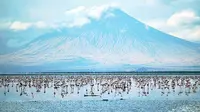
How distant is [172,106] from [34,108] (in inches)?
331

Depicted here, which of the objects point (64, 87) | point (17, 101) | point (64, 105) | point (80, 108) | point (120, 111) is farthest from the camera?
point (64, 87)

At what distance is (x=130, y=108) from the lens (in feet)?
93.9

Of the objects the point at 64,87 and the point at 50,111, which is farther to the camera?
the point at 64,87

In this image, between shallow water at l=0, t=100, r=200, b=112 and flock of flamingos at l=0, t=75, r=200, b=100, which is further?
flock of flamingos at l=0, t=75, r=200, b=100

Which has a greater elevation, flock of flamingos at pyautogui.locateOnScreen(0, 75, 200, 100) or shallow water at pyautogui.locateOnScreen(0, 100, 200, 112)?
flock of flamingos at pyautogui.locateOnScreen(0, 75, 200, 100)

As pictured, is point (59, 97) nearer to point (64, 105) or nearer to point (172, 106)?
point (64, 105)

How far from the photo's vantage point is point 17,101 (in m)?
34.1

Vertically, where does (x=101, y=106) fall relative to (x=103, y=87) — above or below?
below

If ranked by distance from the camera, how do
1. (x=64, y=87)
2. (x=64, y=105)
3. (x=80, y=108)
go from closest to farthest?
(x=80, y=108) < (x=64, y=105) < (x=64, y=87)

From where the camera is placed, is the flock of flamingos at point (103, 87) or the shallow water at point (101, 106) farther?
the flock of flamingos at point (103, 87)

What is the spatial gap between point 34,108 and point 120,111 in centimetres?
545

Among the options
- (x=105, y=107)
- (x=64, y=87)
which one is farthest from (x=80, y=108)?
(x=64, y=87)

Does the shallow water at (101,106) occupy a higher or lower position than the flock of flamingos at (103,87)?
lower

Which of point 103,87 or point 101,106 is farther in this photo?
point 103,87
